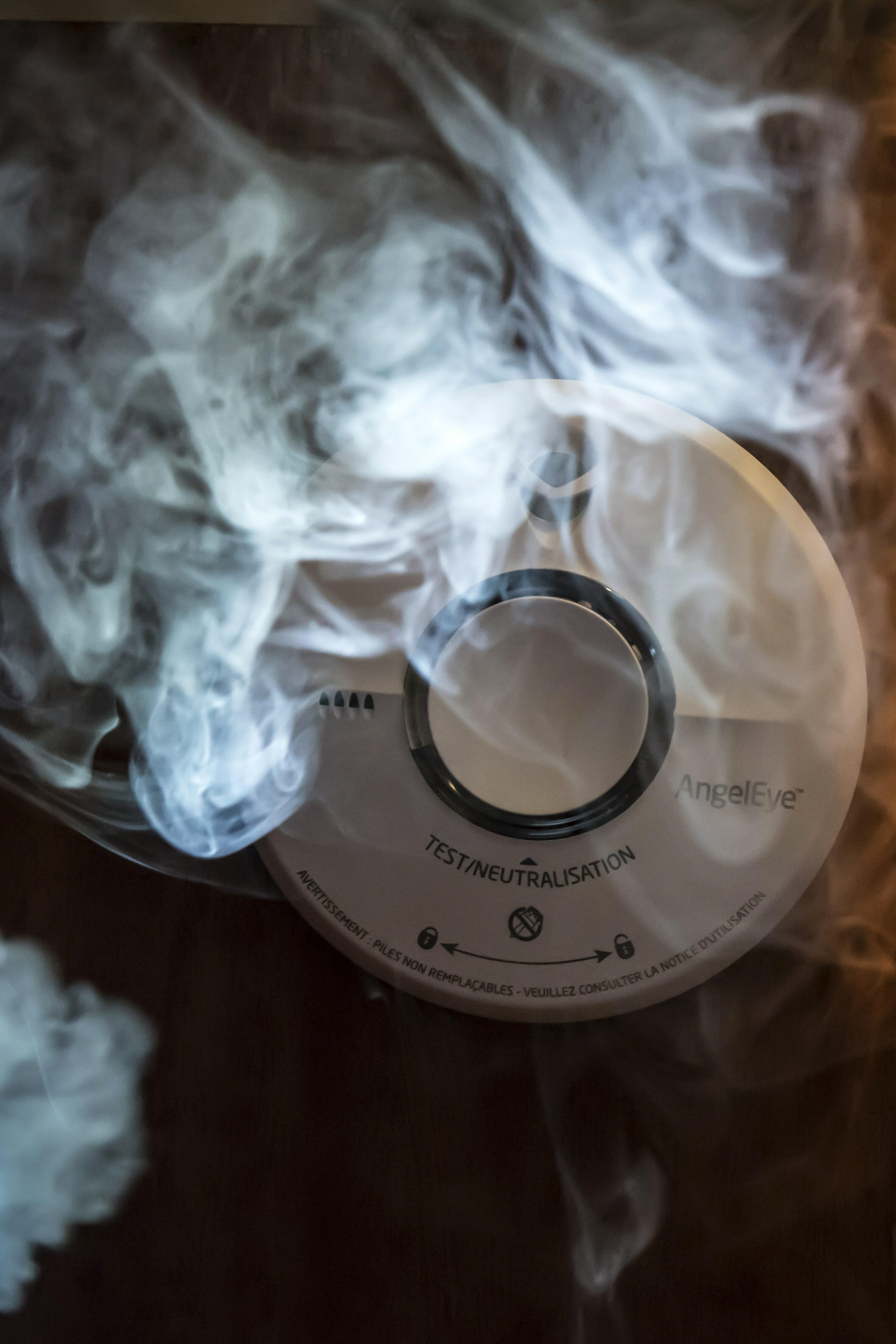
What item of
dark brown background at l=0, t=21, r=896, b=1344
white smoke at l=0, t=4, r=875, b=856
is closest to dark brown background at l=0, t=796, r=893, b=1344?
dark brown background at l=0, t=21, r=896, b=1344

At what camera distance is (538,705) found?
56cm

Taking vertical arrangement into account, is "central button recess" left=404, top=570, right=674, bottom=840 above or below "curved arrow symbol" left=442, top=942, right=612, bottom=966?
above

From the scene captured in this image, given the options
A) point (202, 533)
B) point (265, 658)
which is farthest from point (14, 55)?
point (265, 658)

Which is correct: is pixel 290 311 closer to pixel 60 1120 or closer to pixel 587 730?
pixel 587 730

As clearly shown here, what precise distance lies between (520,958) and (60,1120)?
35cm

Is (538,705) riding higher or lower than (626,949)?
higher

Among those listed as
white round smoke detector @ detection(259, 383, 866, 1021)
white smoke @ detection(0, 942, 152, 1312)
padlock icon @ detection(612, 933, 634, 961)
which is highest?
white round smoke detector @ detection(259, 383, 866, 1021)

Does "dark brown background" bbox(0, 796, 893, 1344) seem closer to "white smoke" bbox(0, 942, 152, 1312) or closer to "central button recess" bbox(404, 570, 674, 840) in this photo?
"white smoke" bbox(0, 942, 152, 1312)

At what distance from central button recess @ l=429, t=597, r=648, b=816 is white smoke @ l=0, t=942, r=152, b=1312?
12.4 inches

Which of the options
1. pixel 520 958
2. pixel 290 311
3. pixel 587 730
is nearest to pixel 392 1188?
pixel 520 958

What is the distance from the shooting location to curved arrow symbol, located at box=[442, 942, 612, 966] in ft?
1.84

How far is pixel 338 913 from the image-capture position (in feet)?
1.88

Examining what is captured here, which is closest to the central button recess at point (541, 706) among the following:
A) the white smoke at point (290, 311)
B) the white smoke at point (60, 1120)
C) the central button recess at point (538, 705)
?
the central button recess at point (538, 705)

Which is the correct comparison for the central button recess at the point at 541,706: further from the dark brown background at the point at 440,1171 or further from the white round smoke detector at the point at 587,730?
the dark brown background at the point at 440,1171
